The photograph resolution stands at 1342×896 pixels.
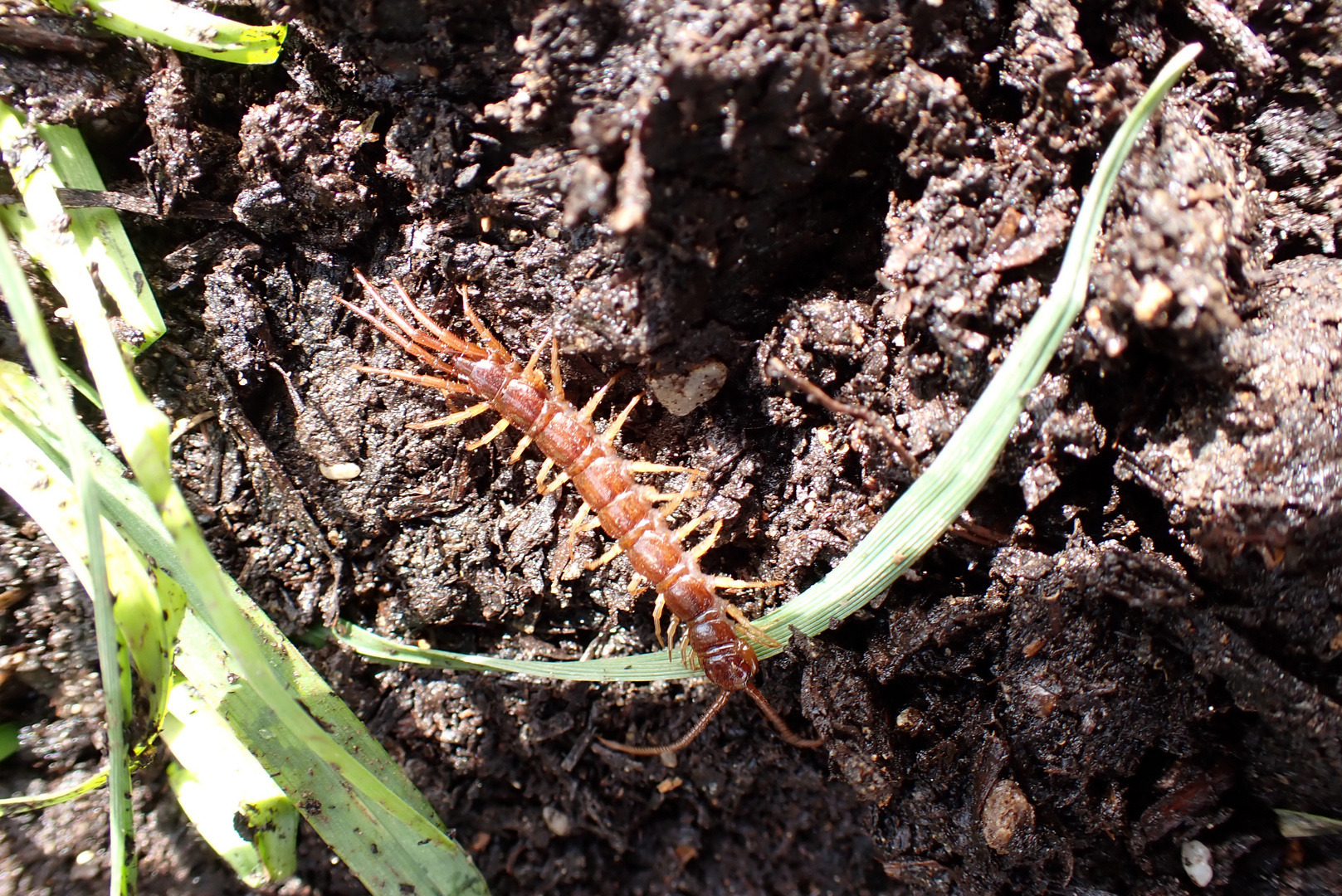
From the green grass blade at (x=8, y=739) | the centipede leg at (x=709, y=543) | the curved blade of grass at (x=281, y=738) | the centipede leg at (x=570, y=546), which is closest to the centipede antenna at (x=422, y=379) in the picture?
the centipede leg at (x=570, y=546)

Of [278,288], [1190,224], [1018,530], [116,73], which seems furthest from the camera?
[278,288]

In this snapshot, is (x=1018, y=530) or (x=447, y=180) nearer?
(x=1018, y=530)

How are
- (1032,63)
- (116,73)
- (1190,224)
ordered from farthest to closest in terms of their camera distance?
1. (116,73)
2. (1032,63)
3. (1190,224)

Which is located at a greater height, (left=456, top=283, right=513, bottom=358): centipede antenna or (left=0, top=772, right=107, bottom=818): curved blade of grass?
(left=456, top=283, right=513, bottom=358): centipede antenna

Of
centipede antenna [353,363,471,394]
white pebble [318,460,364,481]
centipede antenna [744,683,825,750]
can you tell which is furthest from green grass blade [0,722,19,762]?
centipede antenna [744,683,825,750]

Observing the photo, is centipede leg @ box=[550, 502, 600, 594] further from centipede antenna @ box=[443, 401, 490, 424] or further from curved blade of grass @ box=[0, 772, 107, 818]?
curved blade of grass @ box=[0, 772, 107, 818]

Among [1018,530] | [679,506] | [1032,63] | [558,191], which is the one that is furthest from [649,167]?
[1018,530]

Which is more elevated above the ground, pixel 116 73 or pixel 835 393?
pixel 116 73

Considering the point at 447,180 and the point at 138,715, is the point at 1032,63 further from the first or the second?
the point at 138,715
